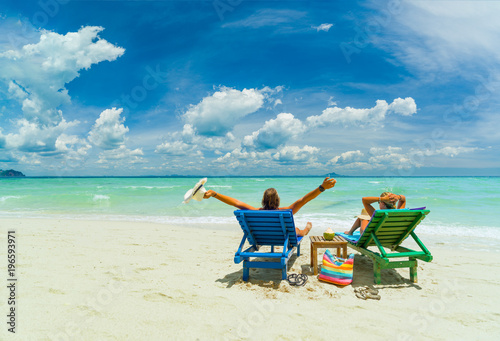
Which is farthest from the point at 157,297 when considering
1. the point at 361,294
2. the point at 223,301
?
the point at 361,294

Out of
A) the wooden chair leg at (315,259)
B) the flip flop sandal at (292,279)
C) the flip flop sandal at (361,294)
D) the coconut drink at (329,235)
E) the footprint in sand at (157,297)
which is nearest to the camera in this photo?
the footprint in sand at (157,297)

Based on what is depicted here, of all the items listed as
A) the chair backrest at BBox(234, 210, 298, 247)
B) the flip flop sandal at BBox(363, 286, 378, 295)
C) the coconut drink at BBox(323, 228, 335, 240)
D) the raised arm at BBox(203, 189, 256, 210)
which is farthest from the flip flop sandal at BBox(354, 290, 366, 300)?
the raised arm at BBox(203, 189, 256, 210)

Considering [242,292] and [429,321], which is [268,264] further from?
[429,321]

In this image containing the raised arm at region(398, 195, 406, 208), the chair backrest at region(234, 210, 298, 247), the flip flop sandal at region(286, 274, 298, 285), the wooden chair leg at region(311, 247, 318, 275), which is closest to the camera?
the chair backrest at region(234, 210, 298, 247)

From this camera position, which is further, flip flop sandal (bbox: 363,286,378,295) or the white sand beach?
flip flop sandal (bbox: 363,286,378,295)

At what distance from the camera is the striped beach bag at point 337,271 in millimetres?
4695

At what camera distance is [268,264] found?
4598 mm

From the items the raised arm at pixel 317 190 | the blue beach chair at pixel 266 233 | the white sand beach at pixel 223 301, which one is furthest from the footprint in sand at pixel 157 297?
the raised arm at pixel 317 190

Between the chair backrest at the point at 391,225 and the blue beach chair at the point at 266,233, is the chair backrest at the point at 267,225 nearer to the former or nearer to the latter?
the blue beach chair at the point at 266,233

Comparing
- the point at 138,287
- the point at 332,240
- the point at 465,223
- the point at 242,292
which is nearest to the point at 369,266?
the point at 332,240

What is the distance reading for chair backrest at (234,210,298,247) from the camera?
4.61 meters

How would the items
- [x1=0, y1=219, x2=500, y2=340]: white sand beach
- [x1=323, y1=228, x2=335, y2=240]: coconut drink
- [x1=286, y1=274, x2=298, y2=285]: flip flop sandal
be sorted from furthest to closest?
[x1=323, y1=228, x2=335, y2=240]: coconut drink → [x1=286, y1=274, x2=298, y2=285]: flip flop sandal → [x1=0, y1=219, x2=500, y2=340]: white sand beach

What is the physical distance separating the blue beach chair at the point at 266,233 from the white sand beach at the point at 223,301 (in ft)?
1.26

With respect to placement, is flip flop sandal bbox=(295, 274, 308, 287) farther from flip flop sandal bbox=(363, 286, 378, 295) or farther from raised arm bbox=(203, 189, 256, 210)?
raised arm bbox=(203, 189, 256, 210)
